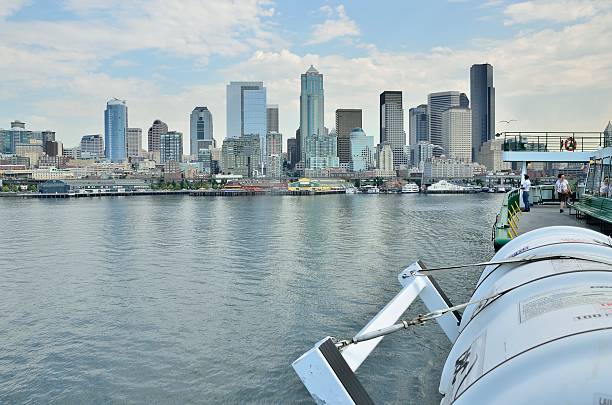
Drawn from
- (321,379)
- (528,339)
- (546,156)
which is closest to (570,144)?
(546,156)

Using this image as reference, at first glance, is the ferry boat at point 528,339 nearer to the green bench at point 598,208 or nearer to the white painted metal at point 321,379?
the white painted metal at point 321,379

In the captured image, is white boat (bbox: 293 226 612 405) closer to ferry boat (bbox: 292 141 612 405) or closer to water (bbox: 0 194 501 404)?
ferry boat (bbox: 292 141 612 405)

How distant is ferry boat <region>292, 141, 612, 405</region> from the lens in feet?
13.8

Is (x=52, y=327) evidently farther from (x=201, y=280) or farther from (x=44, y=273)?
(x=44, y=273)

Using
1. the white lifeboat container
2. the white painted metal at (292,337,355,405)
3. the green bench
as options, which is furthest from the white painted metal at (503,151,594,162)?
the white painted metal at (292,337,355,405)

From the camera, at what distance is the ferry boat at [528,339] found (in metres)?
4.21

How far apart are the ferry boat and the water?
19.6 feet

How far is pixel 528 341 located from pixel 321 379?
1.82 metres

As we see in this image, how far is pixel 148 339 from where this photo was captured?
17.5m

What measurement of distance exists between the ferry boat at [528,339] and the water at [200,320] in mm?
5965

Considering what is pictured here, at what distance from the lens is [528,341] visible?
4.78 metres

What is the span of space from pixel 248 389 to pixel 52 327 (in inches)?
373

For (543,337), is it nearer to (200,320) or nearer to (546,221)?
(200,320)

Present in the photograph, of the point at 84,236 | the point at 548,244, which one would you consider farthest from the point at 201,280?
the point at 84,236
